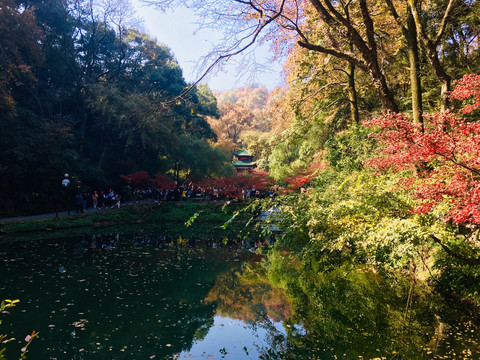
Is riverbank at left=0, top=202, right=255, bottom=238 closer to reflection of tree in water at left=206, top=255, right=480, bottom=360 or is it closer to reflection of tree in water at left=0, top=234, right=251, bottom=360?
reflection of tree in water at left=0, top=234, right=251, bottom=360

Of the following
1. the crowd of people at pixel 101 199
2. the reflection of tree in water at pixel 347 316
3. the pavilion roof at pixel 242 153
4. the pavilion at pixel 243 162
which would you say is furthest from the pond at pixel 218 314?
the pavilion roof at pixel 242 153

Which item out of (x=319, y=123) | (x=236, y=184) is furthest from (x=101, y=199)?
(x=319, y=123)

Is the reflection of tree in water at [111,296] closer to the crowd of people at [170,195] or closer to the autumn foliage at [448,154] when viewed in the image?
the autumn foliage at [448,154]

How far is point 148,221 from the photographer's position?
75.9ft

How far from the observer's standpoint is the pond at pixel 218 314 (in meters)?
5.85

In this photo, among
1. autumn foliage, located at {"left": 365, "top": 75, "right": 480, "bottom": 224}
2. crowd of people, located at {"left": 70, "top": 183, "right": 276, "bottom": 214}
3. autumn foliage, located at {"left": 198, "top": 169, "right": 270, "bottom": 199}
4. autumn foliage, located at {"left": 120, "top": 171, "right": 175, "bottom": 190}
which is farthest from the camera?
autumn foliage, located at {"left": 198, "top": 169, "right": 270, "bottom": 199}

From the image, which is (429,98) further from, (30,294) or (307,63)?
(30,294)

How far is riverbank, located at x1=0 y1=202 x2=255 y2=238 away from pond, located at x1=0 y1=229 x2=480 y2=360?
5.25 metres

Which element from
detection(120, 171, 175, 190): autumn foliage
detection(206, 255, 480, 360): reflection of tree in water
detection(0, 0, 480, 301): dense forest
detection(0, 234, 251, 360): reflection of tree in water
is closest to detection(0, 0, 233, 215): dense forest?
detection(0, 0, 480, 301): dense forest

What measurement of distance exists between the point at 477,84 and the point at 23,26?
2066 centimetres

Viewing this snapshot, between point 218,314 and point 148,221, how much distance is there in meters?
16.3

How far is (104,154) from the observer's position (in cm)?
2555

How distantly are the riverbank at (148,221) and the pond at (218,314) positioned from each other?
5254 millimetres

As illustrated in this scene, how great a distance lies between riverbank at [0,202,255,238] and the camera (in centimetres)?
1727
